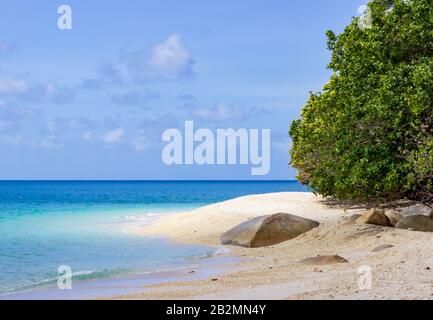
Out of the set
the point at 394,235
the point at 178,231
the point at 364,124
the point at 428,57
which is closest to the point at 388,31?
the point at 428,57

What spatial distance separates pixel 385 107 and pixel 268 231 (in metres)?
7.63

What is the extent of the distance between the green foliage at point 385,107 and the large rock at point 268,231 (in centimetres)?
252

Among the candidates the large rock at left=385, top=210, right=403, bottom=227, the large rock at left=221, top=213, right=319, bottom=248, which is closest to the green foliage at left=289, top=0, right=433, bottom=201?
the large rock at left=385, top=210, right=403, bottom=227

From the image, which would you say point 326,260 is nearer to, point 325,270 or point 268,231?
point 325,270

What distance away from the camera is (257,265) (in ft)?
70.0

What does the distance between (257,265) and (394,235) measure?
5291mm

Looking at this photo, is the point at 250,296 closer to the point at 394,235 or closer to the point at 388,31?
the point at 394,235

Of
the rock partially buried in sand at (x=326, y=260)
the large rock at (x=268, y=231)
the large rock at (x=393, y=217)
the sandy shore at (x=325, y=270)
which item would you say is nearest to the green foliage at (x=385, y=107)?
the large rock at (x=393, y=217)

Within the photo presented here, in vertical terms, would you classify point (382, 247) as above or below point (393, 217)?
below

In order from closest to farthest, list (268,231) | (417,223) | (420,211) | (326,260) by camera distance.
A: (326,260), (417,223), (420,211), (268,231)

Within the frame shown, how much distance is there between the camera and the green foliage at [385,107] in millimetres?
22469

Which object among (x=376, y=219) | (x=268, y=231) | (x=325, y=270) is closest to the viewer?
(x=325, y=270)

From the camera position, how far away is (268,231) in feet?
88.6

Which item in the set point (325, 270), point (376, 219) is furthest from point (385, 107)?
point (325, 270)
